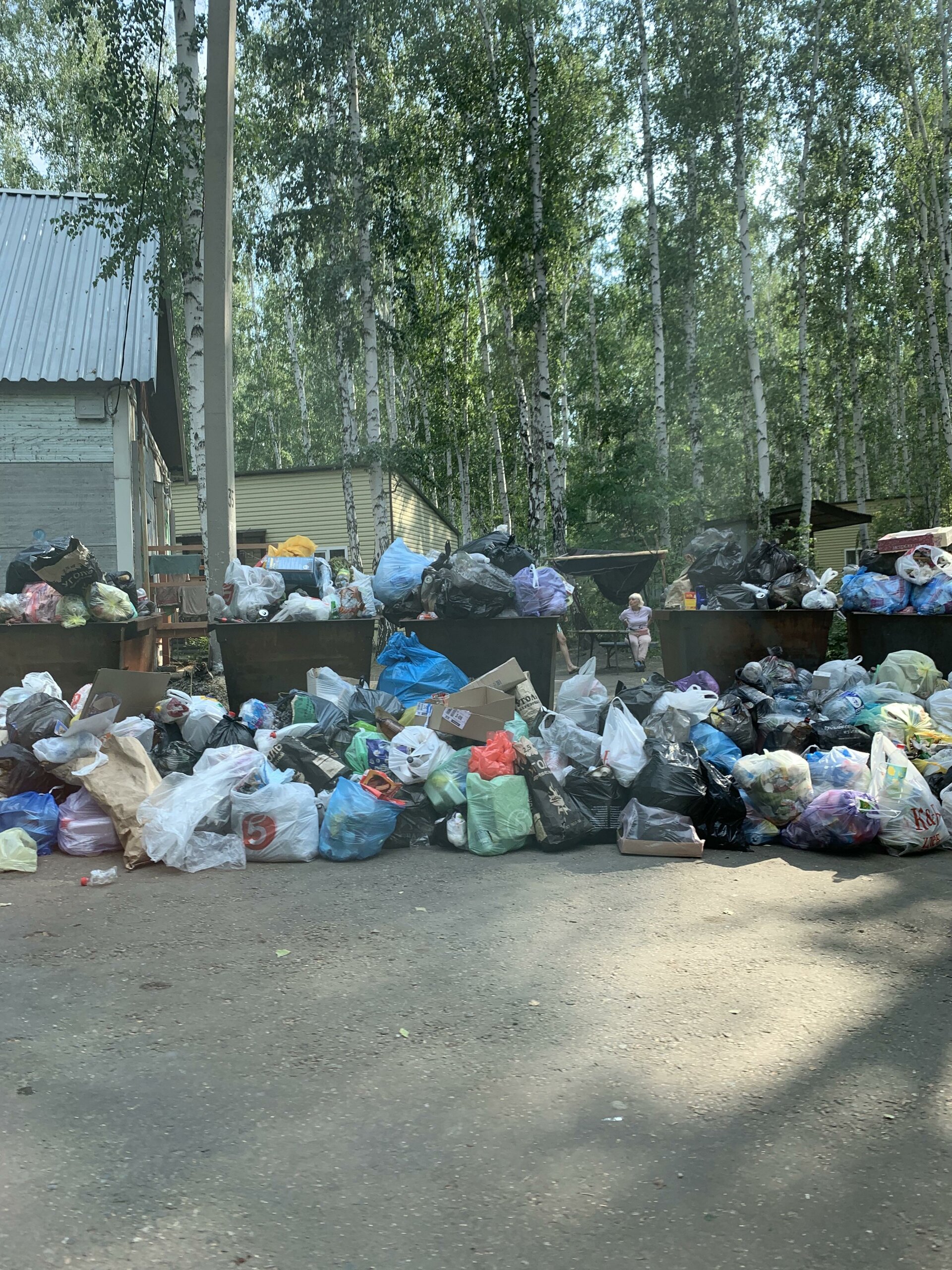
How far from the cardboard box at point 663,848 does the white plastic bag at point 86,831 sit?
2651 mm

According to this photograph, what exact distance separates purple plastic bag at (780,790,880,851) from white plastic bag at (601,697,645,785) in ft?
2.97

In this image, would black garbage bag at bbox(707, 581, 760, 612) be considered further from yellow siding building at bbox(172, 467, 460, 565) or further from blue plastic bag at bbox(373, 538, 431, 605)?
yellow siding building at bbox(172, 467, 460, 565)

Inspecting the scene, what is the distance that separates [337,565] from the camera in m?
20.0

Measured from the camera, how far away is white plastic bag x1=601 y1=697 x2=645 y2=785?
5332 millimetres

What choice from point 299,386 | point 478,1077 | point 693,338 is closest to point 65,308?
point 478,1077

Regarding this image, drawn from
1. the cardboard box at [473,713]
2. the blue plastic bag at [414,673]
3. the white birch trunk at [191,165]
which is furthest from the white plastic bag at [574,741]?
the white birch trunk at [191,165]

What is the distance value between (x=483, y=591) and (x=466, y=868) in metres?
3.02

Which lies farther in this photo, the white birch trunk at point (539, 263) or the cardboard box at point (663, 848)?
the white birch trunk at point (539, 263)

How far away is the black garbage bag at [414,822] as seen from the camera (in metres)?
5.32

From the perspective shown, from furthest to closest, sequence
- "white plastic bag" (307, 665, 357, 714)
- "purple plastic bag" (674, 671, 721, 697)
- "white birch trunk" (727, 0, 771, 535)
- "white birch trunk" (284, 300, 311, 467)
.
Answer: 1. "white birch trunk" (284, 300, 311, 467)
2. "white birch trunk" (727, 0, 771, 535)
3. "purple plastic bag" (674, 671, 721, 697)
4. "white plastic bag" (307, 665, 357, 714)

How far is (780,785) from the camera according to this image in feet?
17.3

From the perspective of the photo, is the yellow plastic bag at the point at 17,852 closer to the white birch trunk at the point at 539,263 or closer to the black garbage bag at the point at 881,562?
the black garbage bag at the point at 881,562

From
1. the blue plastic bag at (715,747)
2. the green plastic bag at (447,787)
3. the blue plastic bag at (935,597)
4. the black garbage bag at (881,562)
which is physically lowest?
the green plastic bag at (447,787)

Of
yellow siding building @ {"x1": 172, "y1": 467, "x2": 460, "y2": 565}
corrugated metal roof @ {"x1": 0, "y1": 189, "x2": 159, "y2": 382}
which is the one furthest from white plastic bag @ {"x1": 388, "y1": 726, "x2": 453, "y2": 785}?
yellow siding building @ {"x1": 172, "y1": 467, "x2": 460, "y2": 565}
